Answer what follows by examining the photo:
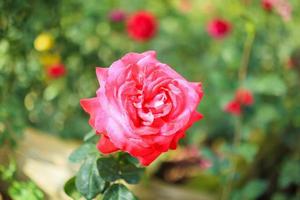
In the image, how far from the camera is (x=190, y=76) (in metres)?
2.83

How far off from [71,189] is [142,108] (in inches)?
14.1

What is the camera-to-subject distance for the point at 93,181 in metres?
1.25

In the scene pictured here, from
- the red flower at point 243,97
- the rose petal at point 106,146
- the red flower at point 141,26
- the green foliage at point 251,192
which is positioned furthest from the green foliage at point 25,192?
the red flower at point 141,26

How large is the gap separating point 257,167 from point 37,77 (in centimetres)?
106

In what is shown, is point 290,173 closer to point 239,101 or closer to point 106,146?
point 239,101

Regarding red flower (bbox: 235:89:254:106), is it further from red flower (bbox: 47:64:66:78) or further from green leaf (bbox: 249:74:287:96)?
red flower (bbox: 47:64:66:78)

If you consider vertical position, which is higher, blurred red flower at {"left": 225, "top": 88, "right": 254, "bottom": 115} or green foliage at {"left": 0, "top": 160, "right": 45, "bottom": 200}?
blurred red flower at {"left": 225, "top": 88, "right": 254, "bottom": 115}

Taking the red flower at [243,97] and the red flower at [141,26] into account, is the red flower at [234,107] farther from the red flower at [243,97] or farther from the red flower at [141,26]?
the red flower at [141,26]

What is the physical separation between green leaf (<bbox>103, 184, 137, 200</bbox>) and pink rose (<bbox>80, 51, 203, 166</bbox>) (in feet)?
0.52

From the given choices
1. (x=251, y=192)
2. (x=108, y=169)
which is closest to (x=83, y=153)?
Result: (x=108, y=169)

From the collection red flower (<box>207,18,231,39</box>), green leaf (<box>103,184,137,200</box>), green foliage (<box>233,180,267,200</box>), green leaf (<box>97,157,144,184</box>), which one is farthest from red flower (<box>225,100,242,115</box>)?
green leaf (<box>103,184,137,200</box>)

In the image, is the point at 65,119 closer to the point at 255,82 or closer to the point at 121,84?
the point at 255,82

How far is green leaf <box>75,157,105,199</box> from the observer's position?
1.24 metres

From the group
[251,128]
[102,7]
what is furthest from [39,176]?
[102,7]
